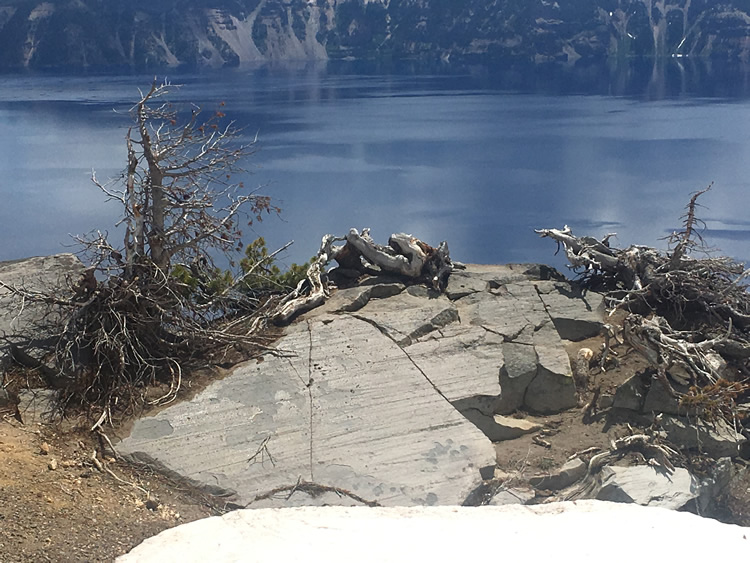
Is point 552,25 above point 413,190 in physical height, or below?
above

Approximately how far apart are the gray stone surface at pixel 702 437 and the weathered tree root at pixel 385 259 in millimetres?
3225

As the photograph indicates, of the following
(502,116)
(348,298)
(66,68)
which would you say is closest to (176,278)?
(348,298)

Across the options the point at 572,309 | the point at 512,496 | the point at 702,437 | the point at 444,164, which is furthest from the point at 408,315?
the point at 444,164

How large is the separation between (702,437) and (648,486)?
1.11 m

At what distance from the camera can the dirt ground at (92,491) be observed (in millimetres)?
5742

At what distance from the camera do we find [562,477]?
770 cm

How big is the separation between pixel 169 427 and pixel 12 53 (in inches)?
3873

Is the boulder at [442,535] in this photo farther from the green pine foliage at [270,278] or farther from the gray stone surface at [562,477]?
the green pine foliage at [270,278]

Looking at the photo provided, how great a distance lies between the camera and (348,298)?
9695mm

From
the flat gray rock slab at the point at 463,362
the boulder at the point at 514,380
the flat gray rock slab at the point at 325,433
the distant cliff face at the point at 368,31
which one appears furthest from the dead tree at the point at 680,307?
the distant cliff face at the point at 368,31

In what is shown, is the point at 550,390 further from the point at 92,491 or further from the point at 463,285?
the point at 92,491

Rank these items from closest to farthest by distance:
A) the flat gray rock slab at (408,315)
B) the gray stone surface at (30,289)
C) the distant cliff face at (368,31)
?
1. the gray stone surface at (30,289)
2. the flat gray rock slab at (408,315)
3. the distant cliff face at (368,31)

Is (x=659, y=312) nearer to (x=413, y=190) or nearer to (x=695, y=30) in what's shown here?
(x=413, y=190)

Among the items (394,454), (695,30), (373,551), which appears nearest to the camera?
(373,551)
